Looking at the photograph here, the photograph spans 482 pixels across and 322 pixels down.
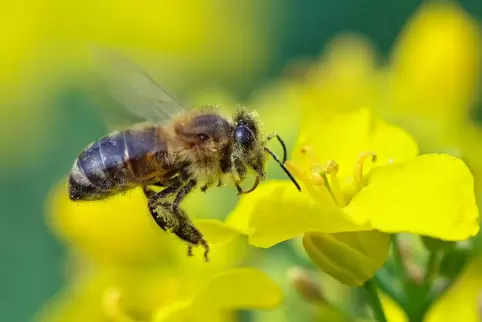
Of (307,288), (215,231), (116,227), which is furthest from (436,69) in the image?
(215,231)

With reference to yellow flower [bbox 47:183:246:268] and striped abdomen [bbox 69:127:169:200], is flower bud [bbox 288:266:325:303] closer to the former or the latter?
striped abdomen [bbox 69:127:169:200]

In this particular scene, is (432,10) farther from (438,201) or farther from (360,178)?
(438,201)

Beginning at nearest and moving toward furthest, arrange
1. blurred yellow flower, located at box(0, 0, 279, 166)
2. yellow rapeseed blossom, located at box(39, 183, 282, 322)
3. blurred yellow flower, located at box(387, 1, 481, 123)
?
yellow rapeseed blossom, located at box(39, 183, 282, 322) → blurred yellow flower, located at box(387, 1, 481, 123) → blurred yellow flower, located at box(0, 0, 279, 166)

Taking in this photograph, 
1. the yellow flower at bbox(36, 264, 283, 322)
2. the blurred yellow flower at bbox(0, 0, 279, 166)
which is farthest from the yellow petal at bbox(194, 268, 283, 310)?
the blurred yellow flower at bbox(0, 0, 279, 166)

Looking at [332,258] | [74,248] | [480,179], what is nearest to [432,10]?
[480,179]

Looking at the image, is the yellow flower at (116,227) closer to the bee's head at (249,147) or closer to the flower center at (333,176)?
the bee's head at (249,147)

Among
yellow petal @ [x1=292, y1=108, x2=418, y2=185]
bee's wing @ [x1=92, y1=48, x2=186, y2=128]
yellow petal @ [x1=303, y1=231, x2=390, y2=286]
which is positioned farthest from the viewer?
bee's wing @ [x1=92, y1=48, x2=186, y2=128]
